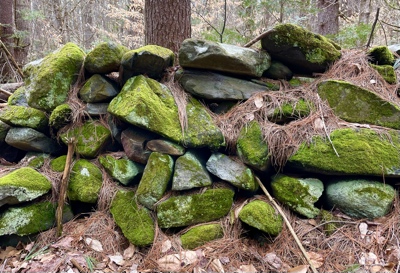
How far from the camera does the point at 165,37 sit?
389 cm

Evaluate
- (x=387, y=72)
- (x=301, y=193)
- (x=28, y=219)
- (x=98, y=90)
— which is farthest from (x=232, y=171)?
(x=387, y=72)

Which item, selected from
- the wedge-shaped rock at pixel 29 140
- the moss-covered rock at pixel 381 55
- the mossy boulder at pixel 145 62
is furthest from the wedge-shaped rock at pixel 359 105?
the wedge-shaped rock at pixel 29 140

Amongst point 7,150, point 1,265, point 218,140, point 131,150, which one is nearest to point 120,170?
point 131,150

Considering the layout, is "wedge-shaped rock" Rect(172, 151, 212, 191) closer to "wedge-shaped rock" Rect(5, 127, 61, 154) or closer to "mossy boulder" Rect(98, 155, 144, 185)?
"mossy boulder" Rect(98, 155, 144, 185)

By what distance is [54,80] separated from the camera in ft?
10.4

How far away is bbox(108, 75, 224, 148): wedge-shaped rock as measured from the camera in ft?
8.95

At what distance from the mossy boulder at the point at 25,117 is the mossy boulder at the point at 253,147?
7.48 feet

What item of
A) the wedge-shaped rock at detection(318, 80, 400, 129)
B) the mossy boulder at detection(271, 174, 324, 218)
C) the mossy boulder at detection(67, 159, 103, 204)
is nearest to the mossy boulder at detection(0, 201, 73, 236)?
the mossy boulder at detection(67, 159, 103, 204)

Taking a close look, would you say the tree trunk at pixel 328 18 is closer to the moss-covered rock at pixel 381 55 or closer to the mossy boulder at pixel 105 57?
the moss-covered rock at pixel 381 55

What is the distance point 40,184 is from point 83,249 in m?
0.82

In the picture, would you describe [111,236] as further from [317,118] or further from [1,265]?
[317,118]

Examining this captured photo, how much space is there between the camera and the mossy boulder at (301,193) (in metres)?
2.56

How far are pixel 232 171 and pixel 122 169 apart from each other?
1.17 m

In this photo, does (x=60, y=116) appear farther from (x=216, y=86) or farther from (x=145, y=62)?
(x=216, y=86)
